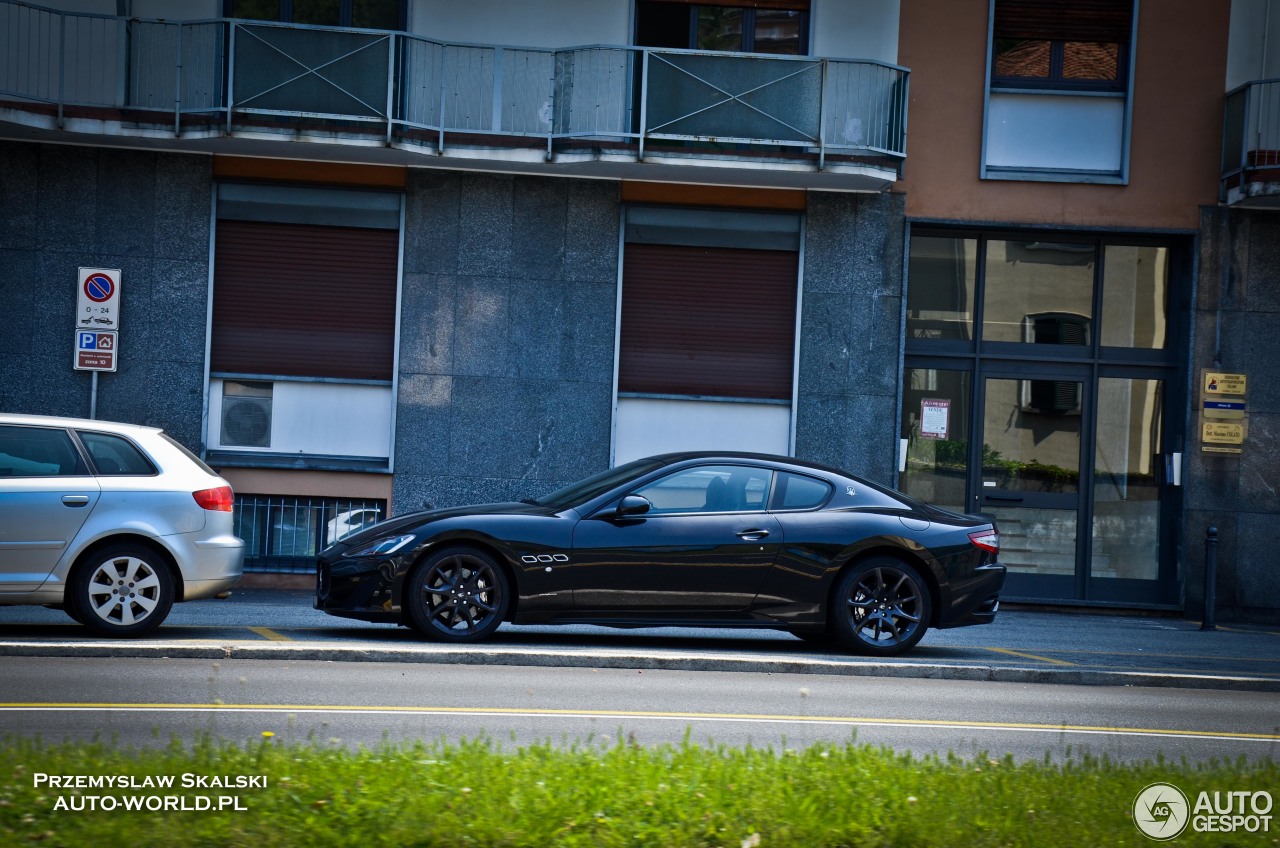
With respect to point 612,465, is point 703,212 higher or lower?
higher

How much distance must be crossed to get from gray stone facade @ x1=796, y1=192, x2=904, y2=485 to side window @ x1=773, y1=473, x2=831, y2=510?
5958mm

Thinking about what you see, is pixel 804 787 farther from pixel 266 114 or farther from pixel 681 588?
pixel 266 114

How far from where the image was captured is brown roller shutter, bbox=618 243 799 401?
17.4 meters

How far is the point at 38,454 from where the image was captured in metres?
10.4

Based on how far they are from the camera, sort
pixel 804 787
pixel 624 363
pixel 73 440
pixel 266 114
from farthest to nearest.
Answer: pixel 624 363, pixel 266 114, pixel 73 440, pixel 804 787

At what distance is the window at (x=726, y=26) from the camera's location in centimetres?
1762

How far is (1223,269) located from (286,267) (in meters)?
11.1

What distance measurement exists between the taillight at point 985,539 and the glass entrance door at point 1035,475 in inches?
250

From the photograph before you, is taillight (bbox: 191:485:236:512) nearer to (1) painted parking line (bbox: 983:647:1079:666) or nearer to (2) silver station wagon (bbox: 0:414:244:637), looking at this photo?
(2) silver station wagon (bbox: 0:414:244:637)

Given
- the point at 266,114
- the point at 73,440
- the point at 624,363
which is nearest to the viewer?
the point at 73,440

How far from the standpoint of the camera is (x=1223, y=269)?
17.5m

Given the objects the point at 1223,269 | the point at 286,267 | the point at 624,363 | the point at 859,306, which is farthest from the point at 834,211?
the point at 286,267

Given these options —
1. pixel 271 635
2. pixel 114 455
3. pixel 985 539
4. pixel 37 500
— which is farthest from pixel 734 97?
pixel 37 500

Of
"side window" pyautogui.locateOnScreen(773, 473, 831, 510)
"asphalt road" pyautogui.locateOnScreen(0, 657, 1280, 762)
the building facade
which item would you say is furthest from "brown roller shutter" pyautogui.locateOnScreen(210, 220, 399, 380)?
"asphalt road" pyautogui.locateOnScreen(0, 657, 1280, 762)
